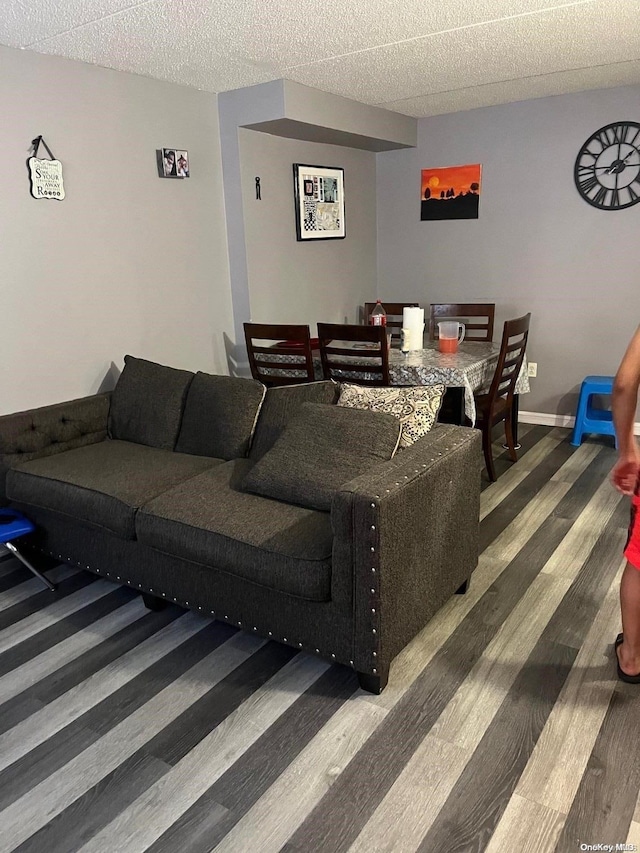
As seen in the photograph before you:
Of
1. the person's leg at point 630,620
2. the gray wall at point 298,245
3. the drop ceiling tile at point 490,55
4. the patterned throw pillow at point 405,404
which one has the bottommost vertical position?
the person's leg at point 630,620

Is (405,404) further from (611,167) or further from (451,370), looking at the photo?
(611,167)

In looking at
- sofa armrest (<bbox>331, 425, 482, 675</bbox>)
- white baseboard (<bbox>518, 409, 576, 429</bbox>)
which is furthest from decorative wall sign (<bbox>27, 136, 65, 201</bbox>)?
white baseboard (<bbox>518, 409, 576, 429</bbox>)

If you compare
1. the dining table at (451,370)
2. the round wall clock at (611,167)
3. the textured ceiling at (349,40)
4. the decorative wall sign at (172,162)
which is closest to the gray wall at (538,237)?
the round wall clock at (611,167)

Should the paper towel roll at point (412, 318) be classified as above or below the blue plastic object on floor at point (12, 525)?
above

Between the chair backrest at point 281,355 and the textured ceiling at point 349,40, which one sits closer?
the textured ceiling at point 349,40

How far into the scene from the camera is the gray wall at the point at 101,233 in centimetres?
299

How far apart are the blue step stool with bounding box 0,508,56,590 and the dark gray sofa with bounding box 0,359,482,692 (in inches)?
2.4

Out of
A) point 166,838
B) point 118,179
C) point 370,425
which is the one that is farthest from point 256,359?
point 166,838

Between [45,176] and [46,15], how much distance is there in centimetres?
74

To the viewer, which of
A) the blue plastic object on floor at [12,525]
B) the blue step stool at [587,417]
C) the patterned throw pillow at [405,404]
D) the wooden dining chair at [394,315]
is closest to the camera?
the patterned throw pillow at [405,404]

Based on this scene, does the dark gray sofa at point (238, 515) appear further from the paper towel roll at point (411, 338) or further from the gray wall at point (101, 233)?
the paper towel roll at point (411, 338)

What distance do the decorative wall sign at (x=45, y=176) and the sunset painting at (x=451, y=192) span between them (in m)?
2.83

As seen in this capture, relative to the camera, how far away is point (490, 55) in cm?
325

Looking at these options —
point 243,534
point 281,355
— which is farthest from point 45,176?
point 243,534
